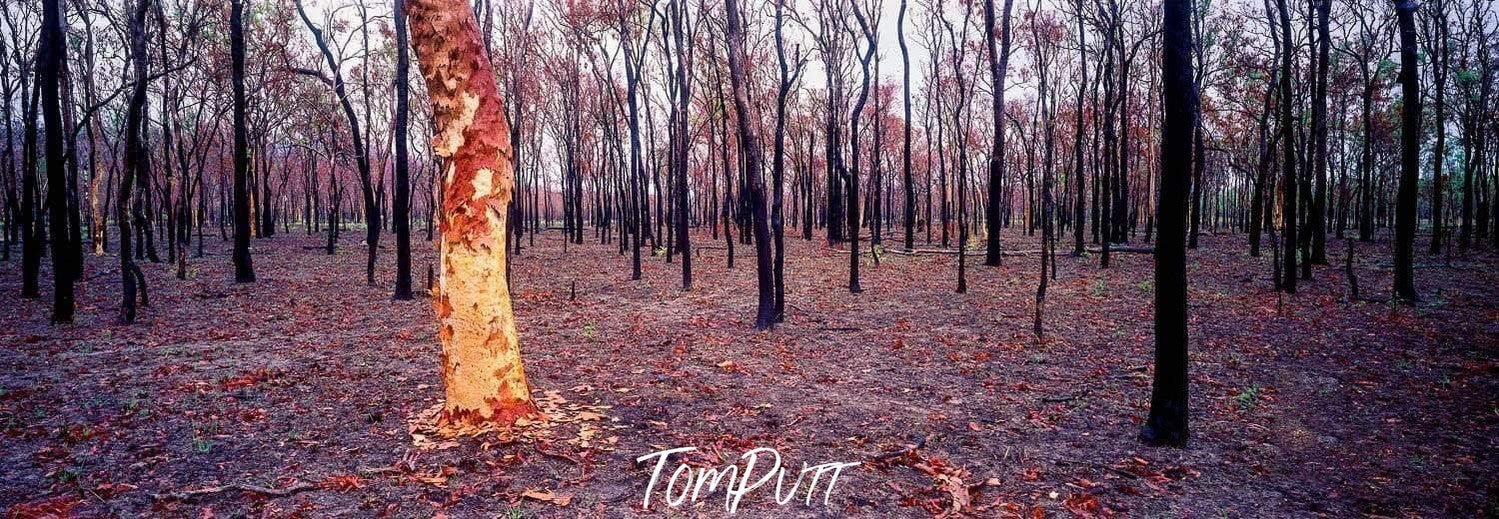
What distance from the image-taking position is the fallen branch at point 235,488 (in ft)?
13.7

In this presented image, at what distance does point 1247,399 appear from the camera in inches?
254

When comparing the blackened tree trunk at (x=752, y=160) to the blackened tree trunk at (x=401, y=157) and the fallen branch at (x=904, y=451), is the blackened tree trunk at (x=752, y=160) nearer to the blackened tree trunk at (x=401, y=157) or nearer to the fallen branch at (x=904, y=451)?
the fallen branch at (x=904, y=451)

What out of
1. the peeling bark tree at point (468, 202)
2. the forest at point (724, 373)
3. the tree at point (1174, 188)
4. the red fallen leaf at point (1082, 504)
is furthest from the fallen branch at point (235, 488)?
the tree at point (1174, 188)

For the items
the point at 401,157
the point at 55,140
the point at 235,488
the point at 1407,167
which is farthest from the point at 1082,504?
the point at 55,140

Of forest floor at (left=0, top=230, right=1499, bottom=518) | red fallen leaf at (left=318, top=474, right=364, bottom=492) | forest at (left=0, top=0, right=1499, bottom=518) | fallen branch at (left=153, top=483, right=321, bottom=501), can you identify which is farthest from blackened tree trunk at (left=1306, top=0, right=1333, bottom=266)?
fallen branch at (left=153, top=483, right=321, bottom=501)

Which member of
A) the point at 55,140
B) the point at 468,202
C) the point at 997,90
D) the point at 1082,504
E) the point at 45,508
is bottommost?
the point at 1082,504

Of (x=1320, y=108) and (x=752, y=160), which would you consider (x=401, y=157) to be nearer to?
(x=752, y=160)

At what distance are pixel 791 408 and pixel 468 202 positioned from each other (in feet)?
10.9

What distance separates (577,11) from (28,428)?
56.4 ft

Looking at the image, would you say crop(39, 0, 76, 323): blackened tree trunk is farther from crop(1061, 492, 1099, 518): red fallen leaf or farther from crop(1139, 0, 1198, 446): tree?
crop(1139, 0, 1198, 446): tree

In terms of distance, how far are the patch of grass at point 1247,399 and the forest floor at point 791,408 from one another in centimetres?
3

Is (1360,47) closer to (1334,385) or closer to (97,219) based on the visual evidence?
(1334,385)

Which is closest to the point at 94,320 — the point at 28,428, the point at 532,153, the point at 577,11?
the point at 28,428

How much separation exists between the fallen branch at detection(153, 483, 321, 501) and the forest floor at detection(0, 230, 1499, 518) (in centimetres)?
2
